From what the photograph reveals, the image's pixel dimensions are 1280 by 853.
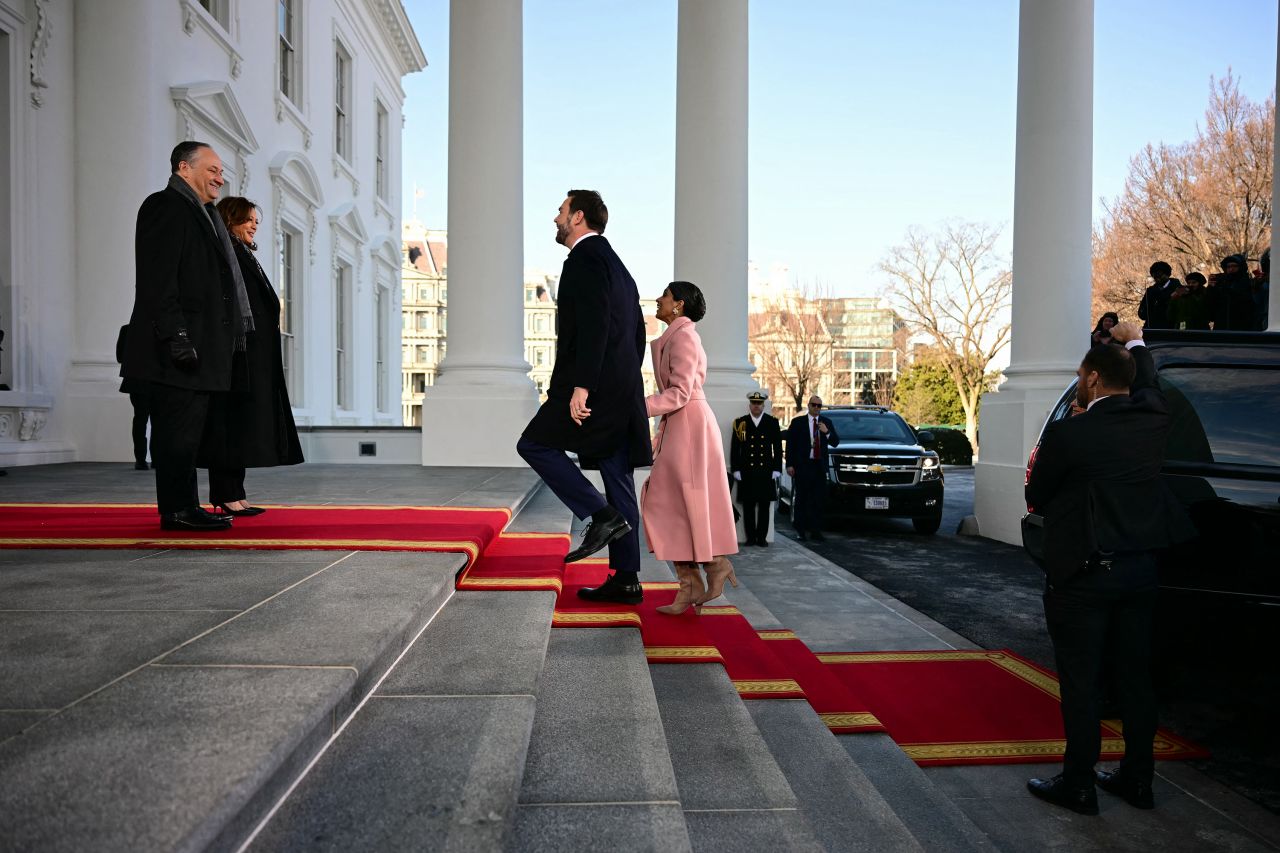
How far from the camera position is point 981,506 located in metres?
12.2

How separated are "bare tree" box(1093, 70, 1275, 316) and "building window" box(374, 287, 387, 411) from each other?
26839 mm

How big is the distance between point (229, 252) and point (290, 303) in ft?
43.0

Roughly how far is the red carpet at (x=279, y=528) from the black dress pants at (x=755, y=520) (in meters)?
6.12

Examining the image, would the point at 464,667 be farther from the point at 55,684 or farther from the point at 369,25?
the point at 369,25

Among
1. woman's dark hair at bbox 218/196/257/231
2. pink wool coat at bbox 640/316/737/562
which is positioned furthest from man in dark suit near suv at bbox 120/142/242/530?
pink wool coat at bbox 640/316/737/562

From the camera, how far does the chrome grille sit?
13117 millimetres

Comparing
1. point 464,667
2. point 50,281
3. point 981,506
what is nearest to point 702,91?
point 981,506

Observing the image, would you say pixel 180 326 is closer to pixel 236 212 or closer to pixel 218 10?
pixel 236 212

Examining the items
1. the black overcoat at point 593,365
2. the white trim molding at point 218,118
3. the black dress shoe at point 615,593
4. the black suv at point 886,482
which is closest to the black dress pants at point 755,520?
the black suv at point 886,482

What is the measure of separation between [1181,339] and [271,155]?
48.6 feet

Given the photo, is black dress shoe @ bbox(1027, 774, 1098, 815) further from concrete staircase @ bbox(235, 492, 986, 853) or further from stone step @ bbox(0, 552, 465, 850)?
stone step @ bbox(0, 552, 465, 850)

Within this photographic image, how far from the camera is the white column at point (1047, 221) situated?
1130 centimetres

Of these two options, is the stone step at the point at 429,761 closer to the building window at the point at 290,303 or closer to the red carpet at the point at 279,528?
the red carpet at the point at 279,528

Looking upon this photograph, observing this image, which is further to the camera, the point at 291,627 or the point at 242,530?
the point at 242,530
